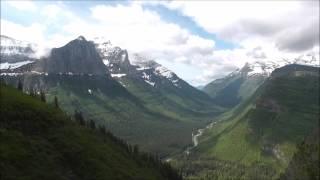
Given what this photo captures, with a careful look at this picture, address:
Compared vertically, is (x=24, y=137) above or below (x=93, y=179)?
above

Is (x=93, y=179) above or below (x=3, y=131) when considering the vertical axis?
below

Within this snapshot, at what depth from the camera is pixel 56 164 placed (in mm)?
187500

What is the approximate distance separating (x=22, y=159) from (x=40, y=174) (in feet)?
32.4

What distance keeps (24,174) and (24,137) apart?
33088 mm

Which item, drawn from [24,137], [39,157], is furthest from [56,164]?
[24,137]

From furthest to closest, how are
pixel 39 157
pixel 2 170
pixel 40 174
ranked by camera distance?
pixel 39 157, pixel 40 174, pixel 2 170

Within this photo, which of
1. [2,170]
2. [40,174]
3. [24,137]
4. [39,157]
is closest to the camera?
[2,170]

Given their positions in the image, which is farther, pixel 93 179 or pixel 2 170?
pixel 93 179

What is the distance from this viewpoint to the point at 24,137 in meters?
197

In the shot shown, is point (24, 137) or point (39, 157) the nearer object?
point (39, 157)

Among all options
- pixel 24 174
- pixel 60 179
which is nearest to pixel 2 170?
pixel 24 174

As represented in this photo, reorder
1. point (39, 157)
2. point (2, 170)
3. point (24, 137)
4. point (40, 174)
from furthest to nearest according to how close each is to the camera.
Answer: point (24, 137), point (39, 157), point (40, 174), point (2, 170)

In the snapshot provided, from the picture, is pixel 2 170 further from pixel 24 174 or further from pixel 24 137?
pixel 24 137

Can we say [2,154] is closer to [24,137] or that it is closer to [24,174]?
[24,174]
